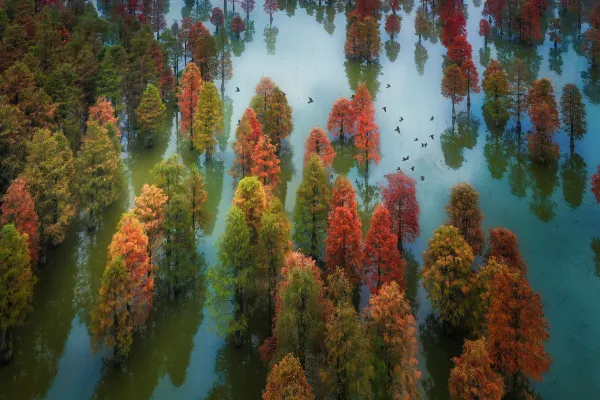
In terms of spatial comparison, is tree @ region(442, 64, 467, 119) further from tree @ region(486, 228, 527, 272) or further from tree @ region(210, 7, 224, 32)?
tree @ region(210, 7, 224, 32)

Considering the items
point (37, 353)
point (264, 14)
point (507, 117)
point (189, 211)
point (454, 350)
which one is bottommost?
point (454, 350)

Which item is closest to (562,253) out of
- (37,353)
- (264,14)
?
(37,353)

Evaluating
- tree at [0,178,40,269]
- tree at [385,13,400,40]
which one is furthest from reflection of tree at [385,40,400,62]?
tree at [0,178,40,269]

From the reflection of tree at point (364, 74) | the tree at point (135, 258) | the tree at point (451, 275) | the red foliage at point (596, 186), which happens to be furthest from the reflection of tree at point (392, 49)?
the tree at point (135, 258)

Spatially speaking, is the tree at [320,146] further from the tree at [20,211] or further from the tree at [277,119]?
the tree at [20,211]

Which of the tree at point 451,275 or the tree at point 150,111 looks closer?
the tree at point 451,275

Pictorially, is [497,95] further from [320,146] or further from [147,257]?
[147,257]

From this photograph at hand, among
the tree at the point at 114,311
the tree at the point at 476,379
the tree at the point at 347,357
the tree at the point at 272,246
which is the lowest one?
the tree at the point at 476,379

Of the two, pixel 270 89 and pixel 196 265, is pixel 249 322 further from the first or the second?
pixel 270 89
